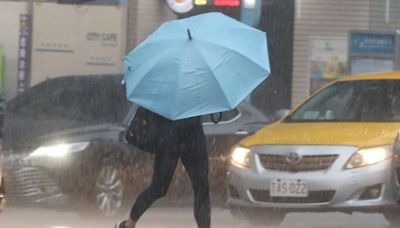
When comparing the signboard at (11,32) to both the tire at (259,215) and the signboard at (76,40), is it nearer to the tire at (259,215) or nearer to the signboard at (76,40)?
the signboard at (76,40)

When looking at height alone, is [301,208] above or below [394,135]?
below

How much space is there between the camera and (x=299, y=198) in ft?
28.0

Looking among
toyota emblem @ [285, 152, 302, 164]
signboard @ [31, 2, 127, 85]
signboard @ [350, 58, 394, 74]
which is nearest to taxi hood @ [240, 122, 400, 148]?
toyota emblem @ [285, 152, 302, 164]

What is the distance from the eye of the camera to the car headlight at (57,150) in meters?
9.68

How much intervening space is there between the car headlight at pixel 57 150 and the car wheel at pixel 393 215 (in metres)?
3.16

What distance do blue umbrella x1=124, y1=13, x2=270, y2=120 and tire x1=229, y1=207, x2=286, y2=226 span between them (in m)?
2.17

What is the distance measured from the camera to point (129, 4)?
1639 centimetres

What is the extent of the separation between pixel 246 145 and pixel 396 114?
1.50 meters

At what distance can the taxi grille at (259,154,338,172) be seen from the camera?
28.0 ft

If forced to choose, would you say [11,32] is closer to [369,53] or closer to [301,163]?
[369,53]

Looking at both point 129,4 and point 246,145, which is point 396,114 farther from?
point 129,4

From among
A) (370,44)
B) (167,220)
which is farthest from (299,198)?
(370,44)

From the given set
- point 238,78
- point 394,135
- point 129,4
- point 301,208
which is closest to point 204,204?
point 238,78

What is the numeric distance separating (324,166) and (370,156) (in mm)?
421
